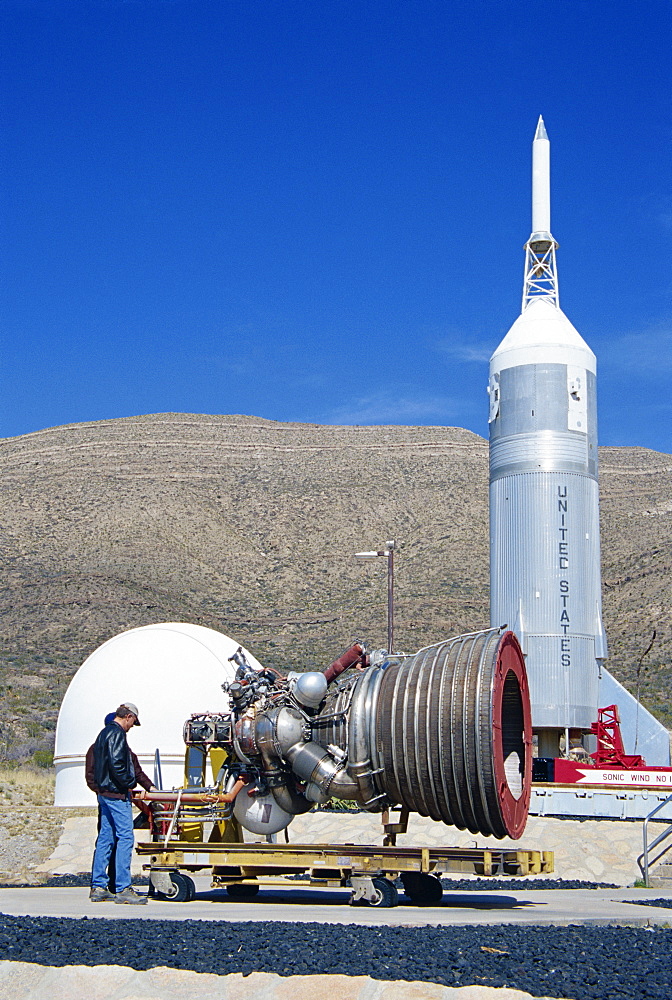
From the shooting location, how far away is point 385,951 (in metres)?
6.23

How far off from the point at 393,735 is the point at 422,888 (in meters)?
1.45

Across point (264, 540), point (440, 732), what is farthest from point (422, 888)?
point (264, 540)

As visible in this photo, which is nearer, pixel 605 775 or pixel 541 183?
pixel 605 775

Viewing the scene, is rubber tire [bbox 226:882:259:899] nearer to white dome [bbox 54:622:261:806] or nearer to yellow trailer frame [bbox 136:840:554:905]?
yellow trailer frame [bbox 136:840:554:905]

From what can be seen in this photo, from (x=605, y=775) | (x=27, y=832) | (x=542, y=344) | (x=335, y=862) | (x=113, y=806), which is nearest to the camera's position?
(x=113, y=806)

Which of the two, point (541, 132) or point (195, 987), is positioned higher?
point (541, 132)

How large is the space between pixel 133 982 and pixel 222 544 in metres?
72.3

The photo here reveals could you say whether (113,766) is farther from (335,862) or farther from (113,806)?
(335,862)

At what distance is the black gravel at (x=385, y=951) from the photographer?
5680 mm

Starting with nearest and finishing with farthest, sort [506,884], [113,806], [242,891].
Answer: [113,806] < [242,891] < [506,884]

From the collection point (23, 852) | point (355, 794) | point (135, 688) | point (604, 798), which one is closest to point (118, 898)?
point (355, 794)

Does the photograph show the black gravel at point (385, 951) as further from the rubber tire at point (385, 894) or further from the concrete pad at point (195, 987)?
the rubber tire at point (385, 894)

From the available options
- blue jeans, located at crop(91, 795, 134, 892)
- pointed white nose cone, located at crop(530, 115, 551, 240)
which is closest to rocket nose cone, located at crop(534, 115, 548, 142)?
pointed white nose cone, located at crop(530, 115, 551, 240)

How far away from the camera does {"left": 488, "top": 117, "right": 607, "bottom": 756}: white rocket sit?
24.2m
